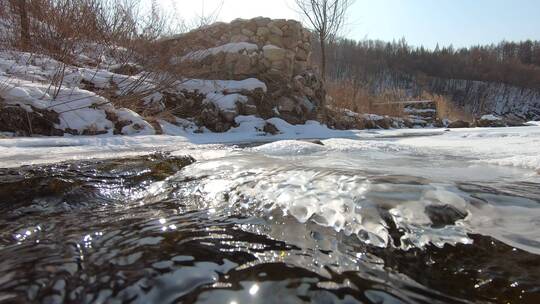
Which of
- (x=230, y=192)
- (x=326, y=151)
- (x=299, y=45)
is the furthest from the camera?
(x=299, y=45)

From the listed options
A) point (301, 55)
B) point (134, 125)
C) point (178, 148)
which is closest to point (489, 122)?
point (301, 55)

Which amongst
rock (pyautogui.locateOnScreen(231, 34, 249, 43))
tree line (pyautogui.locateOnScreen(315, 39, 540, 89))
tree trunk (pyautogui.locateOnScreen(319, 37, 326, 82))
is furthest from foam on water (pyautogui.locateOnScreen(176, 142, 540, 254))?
tree line (pyautogui.locateOnScreen(315, 39, 540, 89))

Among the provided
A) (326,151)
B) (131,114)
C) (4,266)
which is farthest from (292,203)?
(131,114)

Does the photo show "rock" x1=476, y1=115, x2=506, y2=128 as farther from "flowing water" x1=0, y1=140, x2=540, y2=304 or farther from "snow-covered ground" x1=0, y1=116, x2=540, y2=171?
"flowing water" x1=0, y1=140, x2=540, y2=304

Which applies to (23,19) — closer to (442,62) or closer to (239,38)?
(239,38)

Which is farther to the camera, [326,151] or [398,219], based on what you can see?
[326,151]

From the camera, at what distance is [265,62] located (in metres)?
9.91

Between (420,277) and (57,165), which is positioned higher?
(57,165)

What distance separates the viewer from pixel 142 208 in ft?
5.65

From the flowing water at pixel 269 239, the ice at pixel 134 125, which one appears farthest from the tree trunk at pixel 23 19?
the flowing water at pixel 269 239

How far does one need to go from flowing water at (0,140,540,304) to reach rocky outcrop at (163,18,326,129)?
657 centimetres

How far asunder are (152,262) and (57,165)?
1608mm

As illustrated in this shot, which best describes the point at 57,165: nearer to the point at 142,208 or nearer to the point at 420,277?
the point at 142,208

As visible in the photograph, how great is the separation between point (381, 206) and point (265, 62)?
886cm
